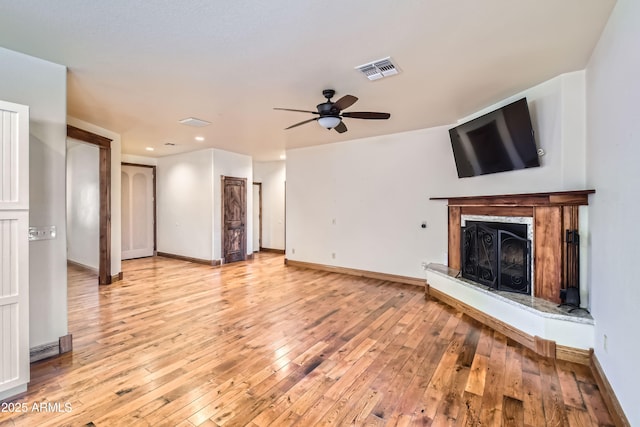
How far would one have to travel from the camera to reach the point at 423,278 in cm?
508

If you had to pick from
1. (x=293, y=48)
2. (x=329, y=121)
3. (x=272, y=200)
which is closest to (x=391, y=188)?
(x=329, y=121)

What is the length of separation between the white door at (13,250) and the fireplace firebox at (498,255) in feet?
15.1

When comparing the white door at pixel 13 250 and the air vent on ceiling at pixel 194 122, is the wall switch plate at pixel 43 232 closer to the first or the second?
the white door at pixel 13 250

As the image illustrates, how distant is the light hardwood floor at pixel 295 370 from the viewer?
1.95 meters

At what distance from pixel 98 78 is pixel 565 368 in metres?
5.28

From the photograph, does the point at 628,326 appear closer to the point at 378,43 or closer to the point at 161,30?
the point at 378,43

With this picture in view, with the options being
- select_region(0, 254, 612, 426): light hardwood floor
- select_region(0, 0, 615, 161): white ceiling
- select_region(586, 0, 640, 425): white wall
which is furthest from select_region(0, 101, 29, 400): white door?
select_region(586, 0, 640, 425): white wall

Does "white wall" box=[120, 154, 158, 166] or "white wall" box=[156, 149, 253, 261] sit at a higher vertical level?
"white wall" box=[120, 154, 158, 166]

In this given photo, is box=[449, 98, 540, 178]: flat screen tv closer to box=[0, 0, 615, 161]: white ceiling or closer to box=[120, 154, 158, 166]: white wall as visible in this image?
box=[0, 0, 615, 161]: white ceiling

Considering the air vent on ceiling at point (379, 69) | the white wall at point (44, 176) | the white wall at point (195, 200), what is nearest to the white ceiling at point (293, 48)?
the air vent on ceiling at point (379, 69)

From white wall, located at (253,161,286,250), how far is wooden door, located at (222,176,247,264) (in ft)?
4.28

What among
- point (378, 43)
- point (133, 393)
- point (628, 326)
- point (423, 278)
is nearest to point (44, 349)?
point (133, 393)

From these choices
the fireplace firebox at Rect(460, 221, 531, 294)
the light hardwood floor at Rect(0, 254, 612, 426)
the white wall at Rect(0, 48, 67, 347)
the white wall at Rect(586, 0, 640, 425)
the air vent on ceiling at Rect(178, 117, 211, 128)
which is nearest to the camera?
the white wall at Rect(586, 0, 640, 425)

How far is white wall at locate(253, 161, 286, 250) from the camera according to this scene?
8.62 metres
